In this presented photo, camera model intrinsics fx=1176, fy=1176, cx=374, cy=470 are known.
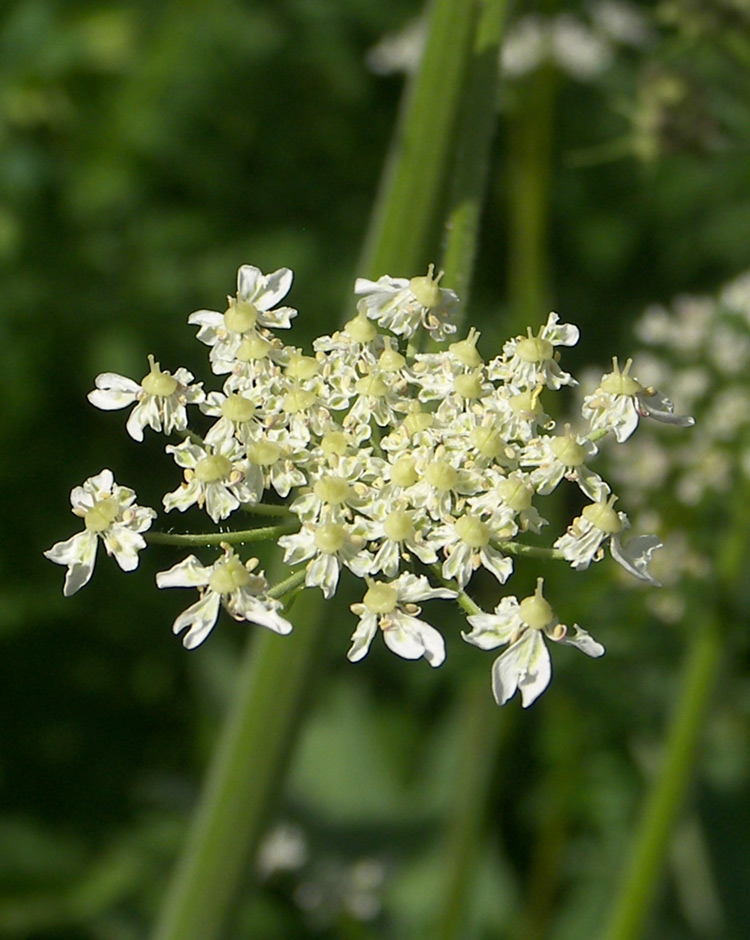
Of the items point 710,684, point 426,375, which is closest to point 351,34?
point 710,684

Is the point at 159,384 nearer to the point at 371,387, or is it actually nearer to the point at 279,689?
the point at 371,387

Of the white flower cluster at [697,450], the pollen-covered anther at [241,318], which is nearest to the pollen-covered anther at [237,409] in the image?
the pollen-covered anther at [241,318]

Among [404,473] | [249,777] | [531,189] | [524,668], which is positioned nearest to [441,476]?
[404,473]

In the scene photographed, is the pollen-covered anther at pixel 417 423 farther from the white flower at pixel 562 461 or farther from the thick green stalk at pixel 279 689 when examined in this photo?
the thick green stalk at pixel 279 689

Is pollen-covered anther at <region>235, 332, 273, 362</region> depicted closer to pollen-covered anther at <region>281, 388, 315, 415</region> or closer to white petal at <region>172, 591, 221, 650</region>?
pollen-covered anther at <region>281, 388, 315, 415</region>

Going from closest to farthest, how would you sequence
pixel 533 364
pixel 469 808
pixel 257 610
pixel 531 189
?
pixel 257 610 → pixel 533 364 → pixel 469 808 → pixel 531 189

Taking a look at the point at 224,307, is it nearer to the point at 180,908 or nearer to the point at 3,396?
the point at 3,396

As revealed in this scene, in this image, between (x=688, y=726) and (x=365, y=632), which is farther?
(x=688, y=726)
